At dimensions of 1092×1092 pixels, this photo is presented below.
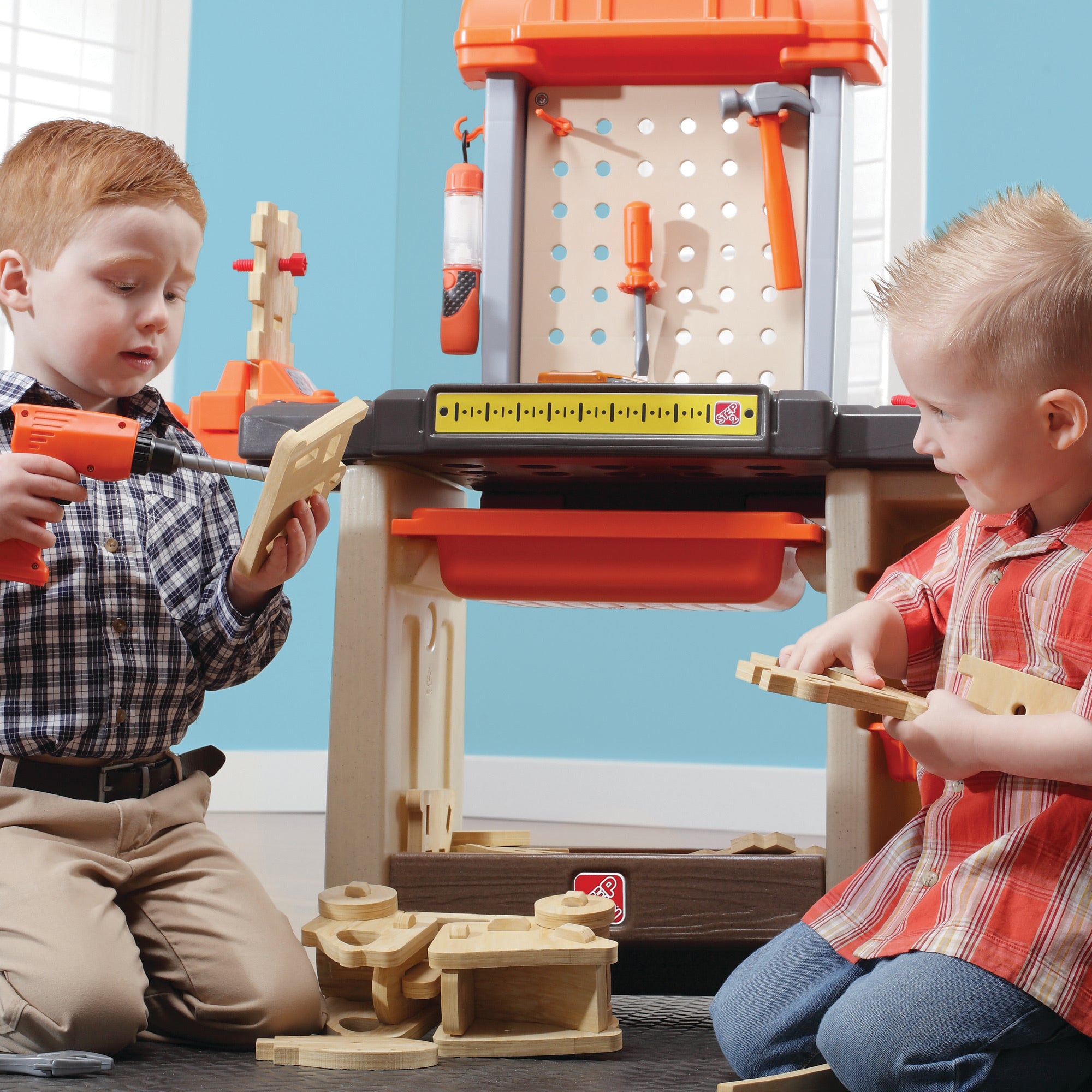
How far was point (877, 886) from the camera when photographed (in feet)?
2.36

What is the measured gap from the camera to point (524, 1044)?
2.46 feet

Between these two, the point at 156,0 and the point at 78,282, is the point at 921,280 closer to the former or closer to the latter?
the point at 78,282

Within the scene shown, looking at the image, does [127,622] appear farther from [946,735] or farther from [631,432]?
[946,735]

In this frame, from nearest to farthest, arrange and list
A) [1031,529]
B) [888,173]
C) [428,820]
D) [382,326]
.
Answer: [1031,529] < [428,820] < [888,173] < [382,326]

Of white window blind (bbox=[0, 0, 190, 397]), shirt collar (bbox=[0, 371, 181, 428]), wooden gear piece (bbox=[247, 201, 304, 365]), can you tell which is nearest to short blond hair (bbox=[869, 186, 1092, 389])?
shirt collar (bbox=[0, 371, 181, 428])

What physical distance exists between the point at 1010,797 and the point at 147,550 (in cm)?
61

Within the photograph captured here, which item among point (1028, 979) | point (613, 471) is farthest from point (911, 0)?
point (1028, 979)

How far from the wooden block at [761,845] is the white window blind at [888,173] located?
125cm

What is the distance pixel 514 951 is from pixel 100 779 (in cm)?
32

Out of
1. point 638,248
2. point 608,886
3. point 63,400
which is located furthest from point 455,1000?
point 638,248

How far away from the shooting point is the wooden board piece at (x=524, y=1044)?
2.46ft

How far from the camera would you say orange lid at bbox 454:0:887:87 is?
1029 mm

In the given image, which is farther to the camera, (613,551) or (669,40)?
(669,40)

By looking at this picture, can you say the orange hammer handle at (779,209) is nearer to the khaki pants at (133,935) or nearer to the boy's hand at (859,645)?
the boy's hand at (859,645)
